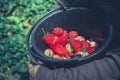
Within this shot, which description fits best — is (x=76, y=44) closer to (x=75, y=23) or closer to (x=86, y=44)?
(x=86, y=44)

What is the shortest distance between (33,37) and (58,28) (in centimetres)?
26

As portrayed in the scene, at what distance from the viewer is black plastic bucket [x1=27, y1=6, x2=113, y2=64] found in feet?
7.65

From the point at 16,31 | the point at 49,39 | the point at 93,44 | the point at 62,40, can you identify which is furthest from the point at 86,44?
the point at 16,31

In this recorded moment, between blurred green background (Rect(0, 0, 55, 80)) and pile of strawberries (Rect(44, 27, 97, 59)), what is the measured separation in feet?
1.76

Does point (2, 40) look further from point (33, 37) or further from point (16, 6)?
point (33, 37)

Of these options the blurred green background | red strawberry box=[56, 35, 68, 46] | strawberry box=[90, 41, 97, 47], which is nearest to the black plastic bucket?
strawberry box=[90, 41, 97, 47]

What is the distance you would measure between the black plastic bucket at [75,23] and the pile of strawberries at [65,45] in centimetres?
6

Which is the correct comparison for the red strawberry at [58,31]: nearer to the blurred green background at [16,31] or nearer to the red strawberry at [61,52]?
the red strawberry at [61,52]

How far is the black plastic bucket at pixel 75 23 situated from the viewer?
2.33 metres

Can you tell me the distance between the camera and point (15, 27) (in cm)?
316

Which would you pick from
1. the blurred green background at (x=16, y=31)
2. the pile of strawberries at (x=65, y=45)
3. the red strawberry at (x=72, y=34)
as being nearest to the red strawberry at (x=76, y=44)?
the pile of strawberries at (x=65, y=45)

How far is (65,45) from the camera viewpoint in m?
2.44

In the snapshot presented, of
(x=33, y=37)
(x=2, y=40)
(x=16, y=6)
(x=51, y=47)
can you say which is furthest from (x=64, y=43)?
(x=16, y=6)

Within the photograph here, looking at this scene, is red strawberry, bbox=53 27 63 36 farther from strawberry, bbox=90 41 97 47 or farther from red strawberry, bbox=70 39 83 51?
strawberry, bbox=90 41 97 47
